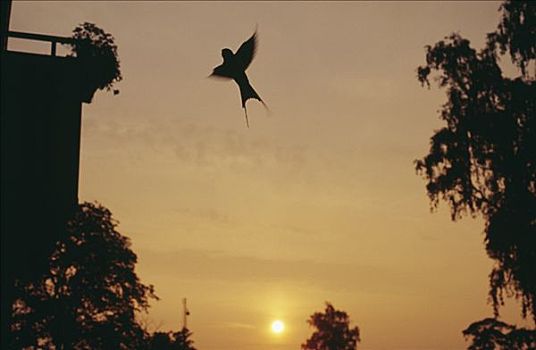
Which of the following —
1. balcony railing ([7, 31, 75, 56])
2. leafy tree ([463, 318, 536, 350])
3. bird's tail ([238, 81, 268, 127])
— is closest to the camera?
bird's tail ([238, 81, 268, 127])

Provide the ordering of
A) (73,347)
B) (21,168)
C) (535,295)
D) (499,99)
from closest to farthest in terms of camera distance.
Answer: (21,168) < (535,295) < (499,99) < (73,347)

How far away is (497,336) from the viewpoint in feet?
82.1

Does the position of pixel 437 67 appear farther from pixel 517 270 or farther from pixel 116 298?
pixel 116 298

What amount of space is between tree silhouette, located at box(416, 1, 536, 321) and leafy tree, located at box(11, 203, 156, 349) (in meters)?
14.8

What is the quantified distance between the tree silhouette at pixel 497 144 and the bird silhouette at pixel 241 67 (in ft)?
75.6

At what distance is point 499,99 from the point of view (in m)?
26.8

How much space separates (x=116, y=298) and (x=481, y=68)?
19.1 metres

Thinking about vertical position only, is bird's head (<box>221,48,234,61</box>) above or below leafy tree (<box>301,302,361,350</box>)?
below

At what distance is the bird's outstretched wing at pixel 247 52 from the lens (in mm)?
3465

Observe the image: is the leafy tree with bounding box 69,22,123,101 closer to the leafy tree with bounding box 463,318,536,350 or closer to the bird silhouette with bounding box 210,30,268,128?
the bird silhouette with bounding box 210,30,268,128

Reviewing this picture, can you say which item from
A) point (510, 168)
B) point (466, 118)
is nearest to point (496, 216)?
point (510, 168)

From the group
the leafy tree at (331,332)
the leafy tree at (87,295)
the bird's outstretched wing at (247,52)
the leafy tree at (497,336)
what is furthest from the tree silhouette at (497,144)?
the leafy tree at (331,332)

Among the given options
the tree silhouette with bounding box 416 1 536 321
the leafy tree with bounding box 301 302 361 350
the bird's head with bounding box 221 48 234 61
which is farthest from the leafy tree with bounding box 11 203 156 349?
the leafy tree with bounding box 301 302 361 350

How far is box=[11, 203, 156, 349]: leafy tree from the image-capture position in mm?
30016
